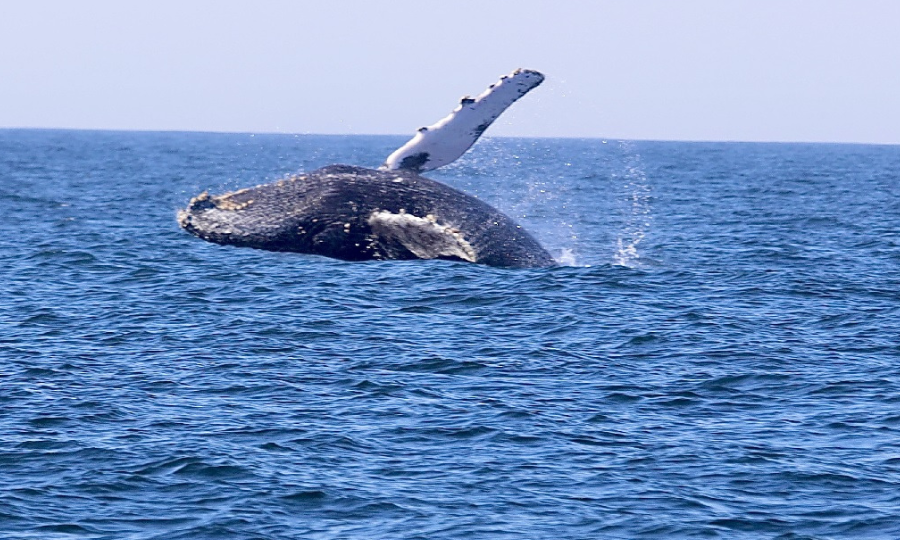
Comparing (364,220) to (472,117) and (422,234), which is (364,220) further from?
(472,117)

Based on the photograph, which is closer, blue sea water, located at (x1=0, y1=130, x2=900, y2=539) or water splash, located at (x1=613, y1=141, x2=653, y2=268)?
blue sea water, located at (x1=0, y1=130, x2=900, y2=539)

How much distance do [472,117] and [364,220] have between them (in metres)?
2.48

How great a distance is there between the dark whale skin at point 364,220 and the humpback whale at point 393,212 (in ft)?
0.05

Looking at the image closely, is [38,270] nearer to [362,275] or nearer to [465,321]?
[362,275]

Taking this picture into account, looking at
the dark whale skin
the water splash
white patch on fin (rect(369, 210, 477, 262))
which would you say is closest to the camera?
white patch on fin (rect(369, 210, 477, 262))

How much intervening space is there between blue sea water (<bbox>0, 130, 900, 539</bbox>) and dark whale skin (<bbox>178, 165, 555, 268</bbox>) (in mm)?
1105

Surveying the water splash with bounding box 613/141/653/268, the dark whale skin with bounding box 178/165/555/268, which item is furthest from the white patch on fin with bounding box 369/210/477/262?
the water splash with bounding box 613/141/653/268

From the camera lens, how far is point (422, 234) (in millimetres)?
20969

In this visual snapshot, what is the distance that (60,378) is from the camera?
55.1 feet

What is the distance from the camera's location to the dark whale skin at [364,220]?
21.0 metres

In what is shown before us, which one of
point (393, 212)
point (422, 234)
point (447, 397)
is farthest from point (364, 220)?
point (447, 397)

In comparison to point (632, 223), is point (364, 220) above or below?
above

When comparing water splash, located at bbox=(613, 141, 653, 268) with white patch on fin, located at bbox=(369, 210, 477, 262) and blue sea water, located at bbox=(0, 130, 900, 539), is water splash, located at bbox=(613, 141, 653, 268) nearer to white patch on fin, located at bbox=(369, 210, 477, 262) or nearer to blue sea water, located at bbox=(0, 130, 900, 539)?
blue sea water, located at bbox=(0, 130, 900, 539)

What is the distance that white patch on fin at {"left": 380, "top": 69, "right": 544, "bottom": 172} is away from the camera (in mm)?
20984
